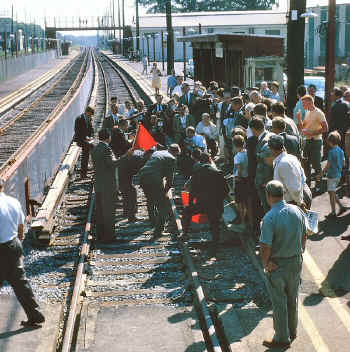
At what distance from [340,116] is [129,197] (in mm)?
4567

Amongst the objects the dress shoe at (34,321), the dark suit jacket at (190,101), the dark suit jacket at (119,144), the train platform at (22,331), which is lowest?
the train platform at (22,331)

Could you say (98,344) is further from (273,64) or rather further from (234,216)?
(273,64)

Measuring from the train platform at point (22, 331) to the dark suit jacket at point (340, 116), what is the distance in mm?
7205

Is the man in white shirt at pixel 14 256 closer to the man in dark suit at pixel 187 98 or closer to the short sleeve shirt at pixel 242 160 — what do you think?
the short sleeve shirt at pixel 242 160

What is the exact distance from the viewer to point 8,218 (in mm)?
7121

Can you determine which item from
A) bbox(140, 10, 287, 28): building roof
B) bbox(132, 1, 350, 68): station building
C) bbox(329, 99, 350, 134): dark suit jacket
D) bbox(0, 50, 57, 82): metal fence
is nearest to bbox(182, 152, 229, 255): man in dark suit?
bbox(329, 99, 350, 134): dark suit jacket

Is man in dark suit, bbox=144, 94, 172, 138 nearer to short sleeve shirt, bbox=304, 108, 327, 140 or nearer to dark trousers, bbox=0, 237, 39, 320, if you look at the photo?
short sleeve shirt, bbox=304, 108, 327, 140

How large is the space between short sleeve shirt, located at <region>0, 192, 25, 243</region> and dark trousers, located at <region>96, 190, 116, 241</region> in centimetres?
324

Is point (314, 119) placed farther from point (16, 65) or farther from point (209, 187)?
point (16, 65)

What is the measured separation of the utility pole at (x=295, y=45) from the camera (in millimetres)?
14844

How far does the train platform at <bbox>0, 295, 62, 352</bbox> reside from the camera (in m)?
6.96

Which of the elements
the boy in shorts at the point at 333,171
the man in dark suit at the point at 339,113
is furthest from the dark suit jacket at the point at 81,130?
the boy in shorts at the point at 333,171

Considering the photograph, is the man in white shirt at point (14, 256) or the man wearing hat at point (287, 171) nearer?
the man in white shirt at point (14, 256)

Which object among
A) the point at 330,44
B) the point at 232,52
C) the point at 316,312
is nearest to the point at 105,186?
the point at 316,312
